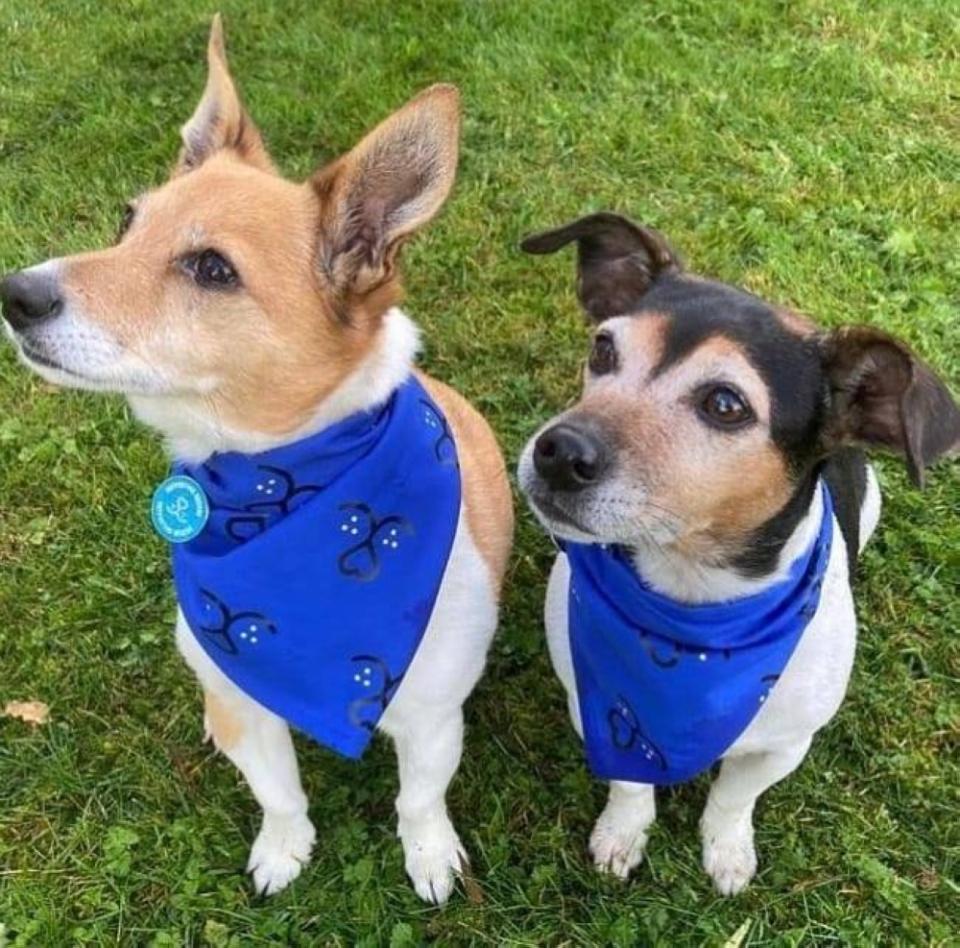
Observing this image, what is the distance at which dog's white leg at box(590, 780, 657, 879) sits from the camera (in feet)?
12.6

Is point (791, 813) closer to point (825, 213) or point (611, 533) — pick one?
point (611, 533)

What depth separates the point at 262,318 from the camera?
9.75 ft

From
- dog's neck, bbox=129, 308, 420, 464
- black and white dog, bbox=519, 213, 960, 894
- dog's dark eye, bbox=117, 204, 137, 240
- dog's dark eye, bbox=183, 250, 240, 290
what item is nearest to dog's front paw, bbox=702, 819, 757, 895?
black and white dog, bbox=519, 213, 960, 894

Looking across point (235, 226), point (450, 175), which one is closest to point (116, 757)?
point (235, 226)

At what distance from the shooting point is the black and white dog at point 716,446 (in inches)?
112

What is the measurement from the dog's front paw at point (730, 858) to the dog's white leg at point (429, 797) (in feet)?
2.63

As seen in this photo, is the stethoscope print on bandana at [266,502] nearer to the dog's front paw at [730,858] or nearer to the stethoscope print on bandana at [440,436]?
the stethoscope print on bandana at [440,436]

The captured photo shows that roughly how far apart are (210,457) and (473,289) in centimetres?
284

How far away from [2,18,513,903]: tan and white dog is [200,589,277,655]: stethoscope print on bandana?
0.51ft

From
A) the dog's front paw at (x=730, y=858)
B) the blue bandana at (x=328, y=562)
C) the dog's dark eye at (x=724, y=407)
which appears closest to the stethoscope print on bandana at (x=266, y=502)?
the blue bandana at (x=328, y=562)

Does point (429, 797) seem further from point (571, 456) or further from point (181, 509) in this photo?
point (571, 456)

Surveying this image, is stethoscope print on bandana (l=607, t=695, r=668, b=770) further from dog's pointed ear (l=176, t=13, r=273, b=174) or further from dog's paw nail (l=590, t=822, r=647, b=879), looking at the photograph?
dog's pointed ear (l=176, t=13, r=273, b=174)

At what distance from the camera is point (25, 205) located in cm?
664

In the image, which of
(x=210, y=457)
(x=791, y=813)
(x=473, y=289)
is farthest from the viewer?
(x=473, y=289)
